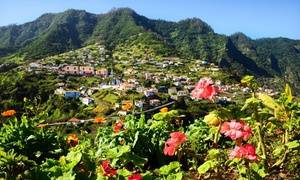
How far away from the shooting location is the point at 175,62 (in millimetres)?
139000

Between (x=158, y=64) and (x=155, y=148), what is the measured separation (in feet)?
435

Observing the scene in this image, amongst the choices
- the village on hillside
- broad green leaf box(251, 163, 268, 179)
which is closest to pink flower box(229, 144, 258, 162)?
broad green leaf box(251, 163, 268, 179)

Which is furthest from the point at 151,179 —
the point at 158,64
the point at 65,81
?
the point at 158,64

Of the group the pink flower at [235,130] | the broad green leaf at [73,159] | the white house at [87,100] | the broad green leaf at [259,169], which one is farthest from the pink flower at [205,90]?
the white house at [87,100]

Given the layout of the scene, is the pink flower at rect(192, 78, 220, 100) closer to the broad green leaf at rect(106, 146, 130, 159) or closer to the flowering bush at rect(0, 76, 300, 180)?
the flowering bush at rect(0, 76, 300, 180)

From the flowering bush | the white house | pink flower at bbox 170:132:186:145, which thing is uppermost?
A: pink flower at bbox 170:132:186:145

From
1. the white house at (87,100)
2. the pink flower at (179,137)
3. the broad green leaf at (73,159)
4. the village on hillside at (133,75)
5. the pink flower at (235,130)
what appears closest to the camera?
the broad green leaf at (73,159)

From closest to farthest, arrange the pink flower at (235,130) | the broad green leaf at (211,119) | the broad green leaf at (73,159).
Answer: the broad green leaf at (73,159) → the pink flower at (235,130) → the broad green leaf at (211,119)

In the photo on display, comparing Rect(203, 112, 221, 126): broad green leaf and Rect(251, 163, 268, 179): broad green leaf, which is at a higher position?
Rect(203, 112, 221, 126): broad green leaf

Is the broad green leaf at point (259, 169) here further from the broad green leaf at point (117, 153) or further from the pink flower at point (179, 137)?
the broad green leaf at point (117, 153)

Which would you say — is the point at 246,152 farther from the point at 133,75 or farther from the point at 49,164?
the point at 133,75

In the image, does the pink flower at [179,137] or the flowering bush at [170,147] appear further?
the pink flower at [179,137]

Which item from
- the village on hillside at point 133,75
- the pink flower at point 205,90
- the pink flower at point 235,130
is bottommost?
the village on hillside at point 133,75

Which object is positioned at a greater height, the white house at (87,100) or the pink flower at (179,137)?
the pink flower at (179,137)
